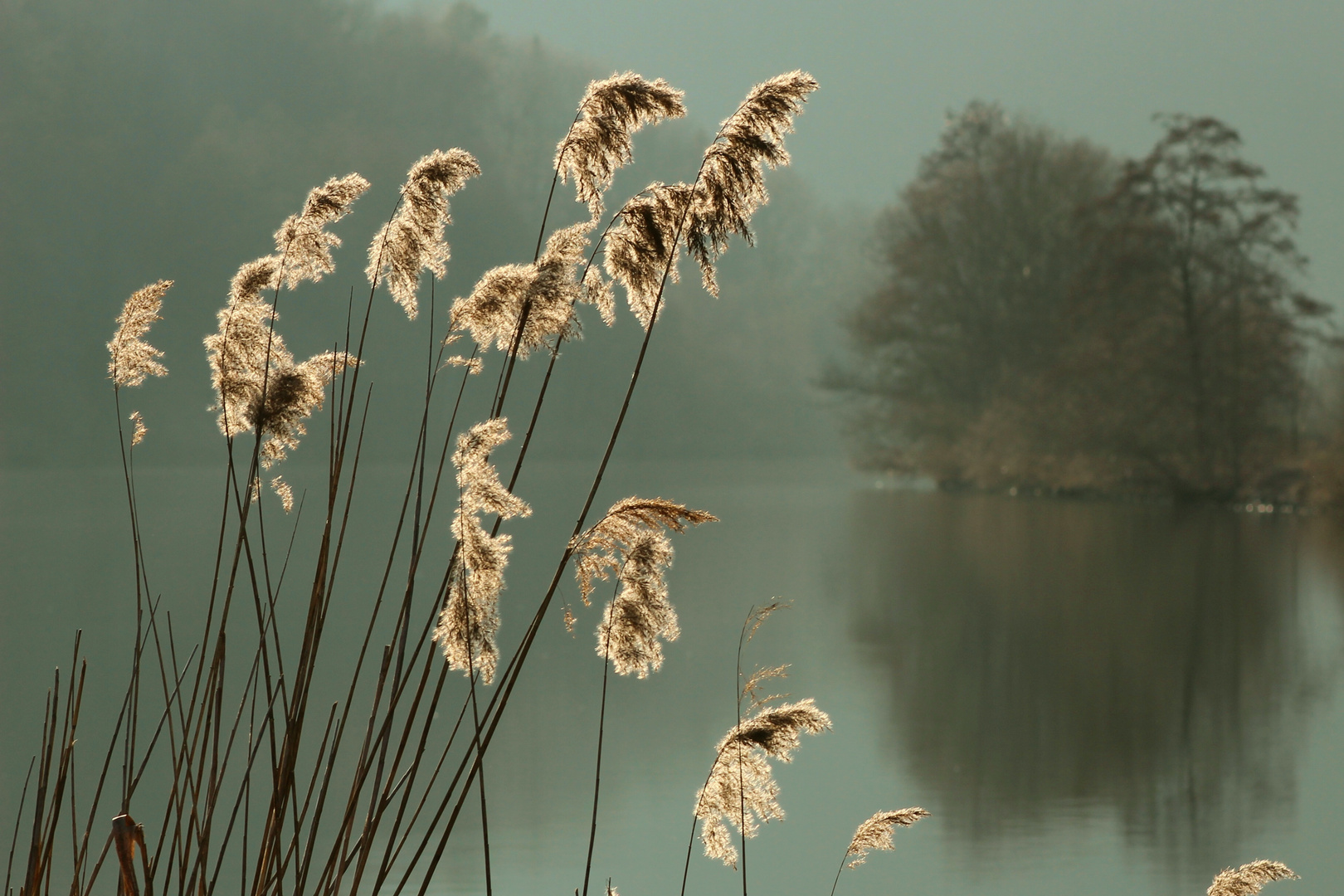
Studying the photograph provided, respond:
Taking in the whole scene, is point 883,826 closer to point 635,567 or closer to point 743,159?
point 635,567

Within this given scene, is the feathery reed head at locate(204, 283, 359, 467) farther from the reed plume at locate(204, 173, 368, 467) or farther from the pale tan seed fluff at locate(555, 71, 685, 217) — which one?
the pale tan seed fluff at locate(555, 71, 685, 217)

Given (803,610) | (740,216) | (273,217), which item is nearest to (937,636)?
(803,610)

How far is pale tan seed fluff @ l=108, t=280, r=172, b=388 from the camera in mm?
1667

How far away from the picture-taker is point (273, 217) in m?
30.9

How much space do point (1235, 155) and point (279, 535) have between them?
13.9 m

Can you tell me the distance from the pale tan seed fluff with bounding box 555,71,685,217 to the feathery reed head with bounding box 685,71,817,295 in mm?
71

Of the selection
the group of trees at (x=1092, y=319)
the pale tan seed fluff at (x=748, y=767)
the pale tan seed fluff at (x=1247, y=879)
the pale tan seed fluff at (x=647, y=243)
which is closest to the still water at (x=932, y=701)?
the pale tan seed fluff at (x=748, y=767)

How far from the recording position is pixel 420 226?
5.28ft

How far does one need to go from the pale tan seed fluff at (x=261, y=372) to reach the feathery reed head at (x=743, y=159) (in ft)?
1.62

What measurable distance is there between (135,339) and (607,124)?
734 millimetres

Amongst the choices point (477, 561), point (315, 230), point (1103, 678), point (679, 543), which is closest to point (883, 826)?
point (477, 561)

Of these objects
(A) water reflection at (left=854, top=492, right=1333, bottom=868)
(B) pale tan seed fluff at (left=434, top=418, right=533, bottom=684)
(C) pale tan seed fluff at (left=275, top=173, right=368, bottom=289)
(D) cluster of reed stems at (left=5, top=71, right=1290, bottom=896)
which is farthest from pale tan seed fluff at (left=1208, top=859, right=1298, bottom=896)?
(A) water reflection at (left=854, top=492, right=1333, bottom=868)

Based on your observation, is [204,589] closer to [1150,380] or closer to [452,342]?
[452,342]

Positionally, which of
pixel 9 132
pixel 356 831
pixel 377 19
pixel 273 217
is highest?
pixel 377 19
